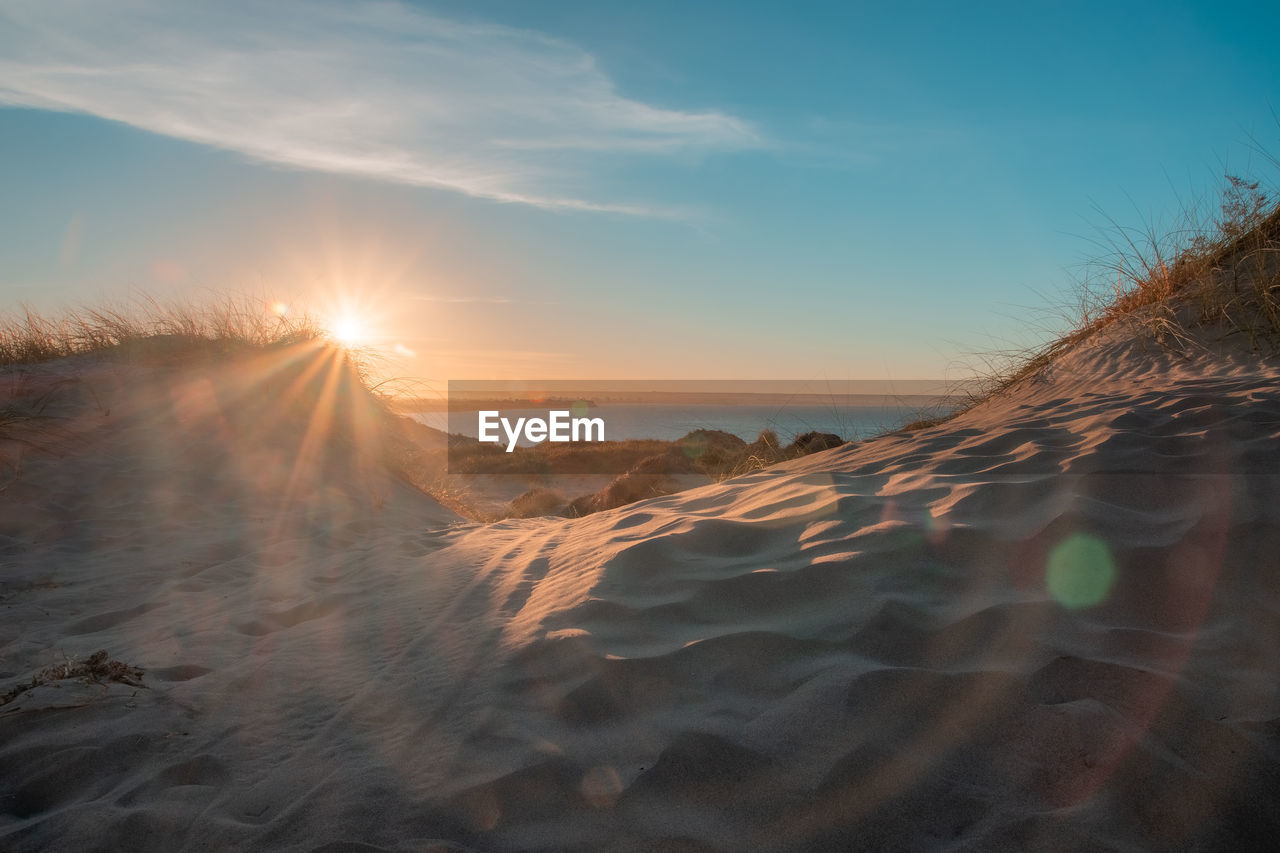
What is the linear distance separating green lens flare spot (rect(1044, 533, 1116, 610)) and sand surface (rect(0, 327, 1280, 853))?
0.03 feet

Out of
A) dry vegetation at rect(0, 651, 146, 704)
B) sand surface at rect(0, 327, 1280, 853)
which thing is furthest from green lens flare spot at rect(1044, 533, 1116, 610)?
dry vegetation at rect(0, 651, 146, 704)

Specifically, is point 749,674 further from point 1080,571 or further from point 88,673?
point 88,673

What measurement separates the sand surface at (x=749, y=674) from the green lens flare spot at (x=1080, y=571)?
0.4 inches

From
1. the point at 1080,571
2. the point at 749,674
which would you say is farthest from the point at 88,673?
the point at 1080,571

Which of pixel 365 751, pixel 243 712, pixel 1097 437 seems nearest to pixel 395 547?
pixel 243 712

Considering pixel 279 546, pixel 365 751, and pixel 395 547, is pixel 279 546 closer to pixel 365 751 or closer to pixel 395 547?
pixel 395 547

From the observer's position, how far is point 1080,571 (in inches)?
84.0

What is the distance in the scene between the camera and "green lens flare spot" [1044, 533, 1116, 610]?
2.02m

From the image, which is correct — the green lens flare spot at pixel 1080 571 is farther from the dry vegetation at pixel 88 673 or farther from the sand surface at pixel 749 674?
the dry vegetation at pixel 88 673

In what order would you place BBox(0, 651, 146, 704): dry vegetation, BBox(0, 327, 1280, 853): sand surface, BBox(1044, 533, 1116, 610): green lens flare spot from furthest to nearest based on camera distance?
BBox(0, 651, 146, 704): dry vegetation < BBox(1044, 533, 1116, 610): green lens flare spot < BBox(0, 327, 1280, 853): sand surface

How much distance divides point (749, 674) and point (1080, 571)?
111cm

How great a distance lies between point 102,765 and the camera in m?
1.84

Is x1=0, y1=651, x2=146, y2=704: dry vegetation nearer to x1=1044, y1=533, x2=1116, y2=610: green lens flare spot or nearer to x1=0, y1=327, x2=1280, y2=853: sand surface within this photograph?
x1=0, y1=327, x2=1280, y2=853: sand surface

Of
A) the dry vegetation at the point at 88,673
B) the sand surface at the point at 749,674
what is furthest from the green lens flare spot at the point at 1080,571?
the dry vegetation at the point at 88,673
